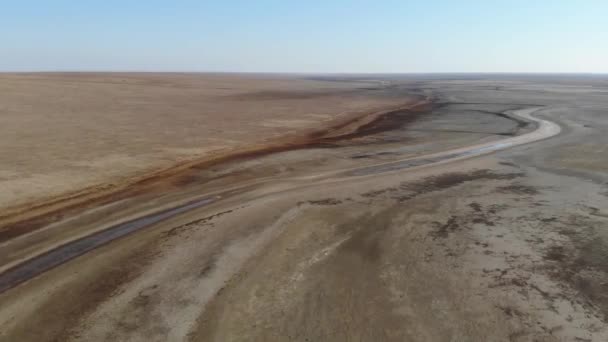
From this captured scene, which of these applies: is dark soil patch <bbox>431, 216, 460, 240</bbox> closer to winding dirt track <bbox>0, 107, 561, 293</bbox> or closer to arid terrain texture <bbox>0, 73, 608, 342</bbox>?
arid terrain texture <bbox>0, 73, 608, 342</bbox>

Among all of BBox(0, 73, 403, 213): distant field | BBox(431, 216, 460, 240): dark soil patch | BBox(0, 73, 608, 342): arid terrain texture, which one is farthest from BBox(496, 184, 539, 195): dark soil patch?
BBox(0, 73, 403, 213): distant field

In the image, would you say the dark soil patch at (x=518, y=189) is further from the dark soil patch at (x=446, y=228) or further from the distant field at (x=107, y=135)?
the distant field at (x=107, y=135)

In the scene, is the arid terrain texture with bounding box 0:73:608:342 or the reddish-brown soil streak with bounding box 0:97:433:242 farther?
the reddish-brown soil streak with bounding box 0:97:433:242

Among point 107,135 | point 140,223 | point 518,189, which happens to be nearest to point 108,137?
point 107,135

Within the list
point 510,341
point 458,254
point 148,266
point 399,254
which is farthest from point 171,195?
point 510,341

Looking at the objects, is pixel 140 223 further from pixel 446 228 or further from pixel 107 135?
pixel 107 135

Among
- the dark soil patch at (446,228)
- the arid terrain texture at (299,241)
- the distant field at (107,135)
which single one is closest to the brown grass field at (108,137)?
the distant field at (107,135)

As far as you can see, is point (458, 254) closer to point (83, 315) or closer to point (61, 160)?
point (83, 315)
